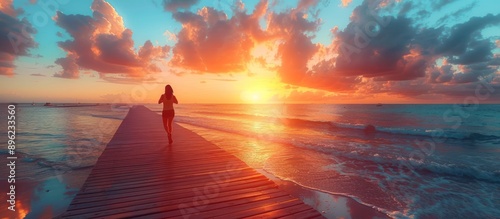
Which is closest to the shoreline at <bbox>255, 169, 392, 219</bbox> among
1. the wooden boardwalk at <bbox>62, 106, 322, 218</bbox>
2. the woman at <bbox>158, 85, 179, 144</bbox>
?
the wooden boardwalk at <bbox>62, 106, 322, 218</bbox>

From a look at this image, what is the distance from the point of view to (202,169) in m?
6.00

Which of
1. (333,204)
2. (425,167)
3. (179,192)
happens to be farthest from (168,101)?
(425,167)

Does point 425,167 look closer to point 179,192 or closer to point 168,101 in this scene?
point 179,192

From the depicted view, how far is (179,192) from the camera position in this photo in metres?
4.32

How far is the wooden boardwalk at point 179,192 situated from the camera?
349cm

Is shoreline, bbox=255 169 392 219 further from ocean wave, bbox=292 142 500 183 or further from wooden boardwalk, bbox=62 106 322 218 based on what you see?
ocean wave, bbox=292 142 500 183

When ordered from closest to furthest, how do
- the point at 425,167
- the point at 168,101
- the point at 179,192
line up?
the point at 179,192 → the point at 168,101 → the point at 425,167

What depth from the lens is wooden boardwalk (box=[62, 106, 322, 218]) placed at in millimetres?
3494

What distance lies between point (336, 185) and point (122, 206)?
20.3 feet

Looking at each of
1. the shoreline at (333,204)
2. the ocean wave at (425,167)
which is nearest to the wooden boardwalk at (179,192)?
the shoreline at (333,204)

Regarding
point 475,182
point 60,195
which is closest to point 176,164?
point 60,195

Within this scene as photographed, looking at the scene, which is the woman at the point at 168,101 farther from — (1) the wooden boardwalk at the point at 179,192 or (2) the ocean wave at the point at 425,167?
(2) the ocean wave at the point at 425,167

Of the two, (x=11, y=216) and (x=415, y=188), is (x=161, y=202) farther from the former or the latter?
(x=415, y=188)

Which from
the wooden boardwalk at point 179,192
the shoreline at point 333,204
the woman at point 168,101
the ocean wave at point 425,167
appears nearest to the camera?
the wooden boardwalk at point 179,192
